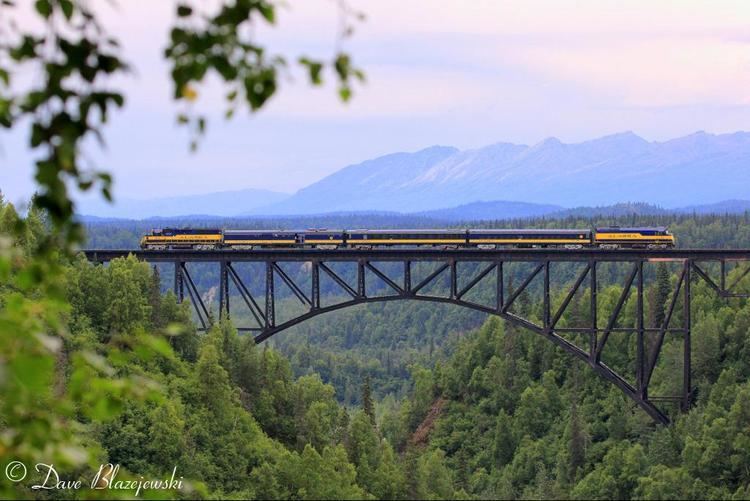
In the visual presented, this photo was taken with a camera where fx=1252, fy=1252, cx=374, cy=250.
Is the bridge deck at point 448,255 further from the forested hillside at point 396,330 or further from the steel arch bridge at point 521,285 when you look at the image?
the forested hillside at point 396,330

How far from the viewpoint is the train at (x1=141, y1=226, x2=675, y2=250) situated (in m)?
52.8

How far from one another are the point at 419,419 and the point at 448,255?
2566cm

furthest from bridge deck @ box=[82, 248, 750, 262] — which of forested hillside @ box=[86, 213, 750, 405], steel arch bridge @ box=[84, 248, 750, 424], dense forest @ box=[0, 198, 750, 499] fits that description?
forested hillside @ box=[86, 213, 750, 405]

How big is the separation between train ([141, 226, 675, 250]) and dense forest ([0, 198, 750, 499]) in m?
4.31

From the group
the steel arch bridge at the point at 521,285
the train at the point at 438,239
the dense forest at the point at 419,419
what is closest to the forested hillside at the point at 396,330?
the dense forest at the point at 419,419

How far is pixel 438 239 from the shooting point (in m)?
54.3

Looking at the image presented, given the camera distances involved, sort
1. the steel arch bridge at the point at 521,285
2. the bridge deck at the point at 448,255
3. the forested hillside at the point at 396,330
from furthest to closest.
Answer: the forested hillside at the point at 396,330 → the bridge deck at the point at 448,255 → the steel arch bridge at the point at 521,285

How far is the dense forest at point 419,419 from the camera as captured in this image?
41.8 meters

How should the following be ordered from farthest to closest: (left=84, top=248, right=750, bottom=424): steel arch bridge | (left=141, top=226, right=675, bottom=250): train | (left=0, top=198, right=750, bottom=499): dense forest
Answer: (left=141, top=226, right=675, bottom=250): train, (left=84, top=248, right=750, bottom=424): steel arch bridge, (left=0, top=198, right=750, bottom=499): dense forest

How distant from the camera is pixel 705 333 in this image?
5706cm

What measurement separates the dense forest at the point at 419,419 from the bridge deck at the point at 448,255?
7.97ft

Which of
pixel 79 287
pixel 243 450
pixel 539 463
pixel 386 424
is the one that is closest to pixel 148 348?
pixel 243 450

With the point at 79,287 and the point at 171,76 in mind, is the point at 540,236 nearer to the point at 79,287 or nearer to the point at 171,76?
the point at 79,287

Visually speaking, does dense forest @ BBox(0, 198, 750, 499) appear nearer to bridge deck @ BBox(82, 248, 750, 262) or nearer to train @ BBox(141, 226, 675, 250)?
bridge deck @ BBox(82, 248, 750, 262)
